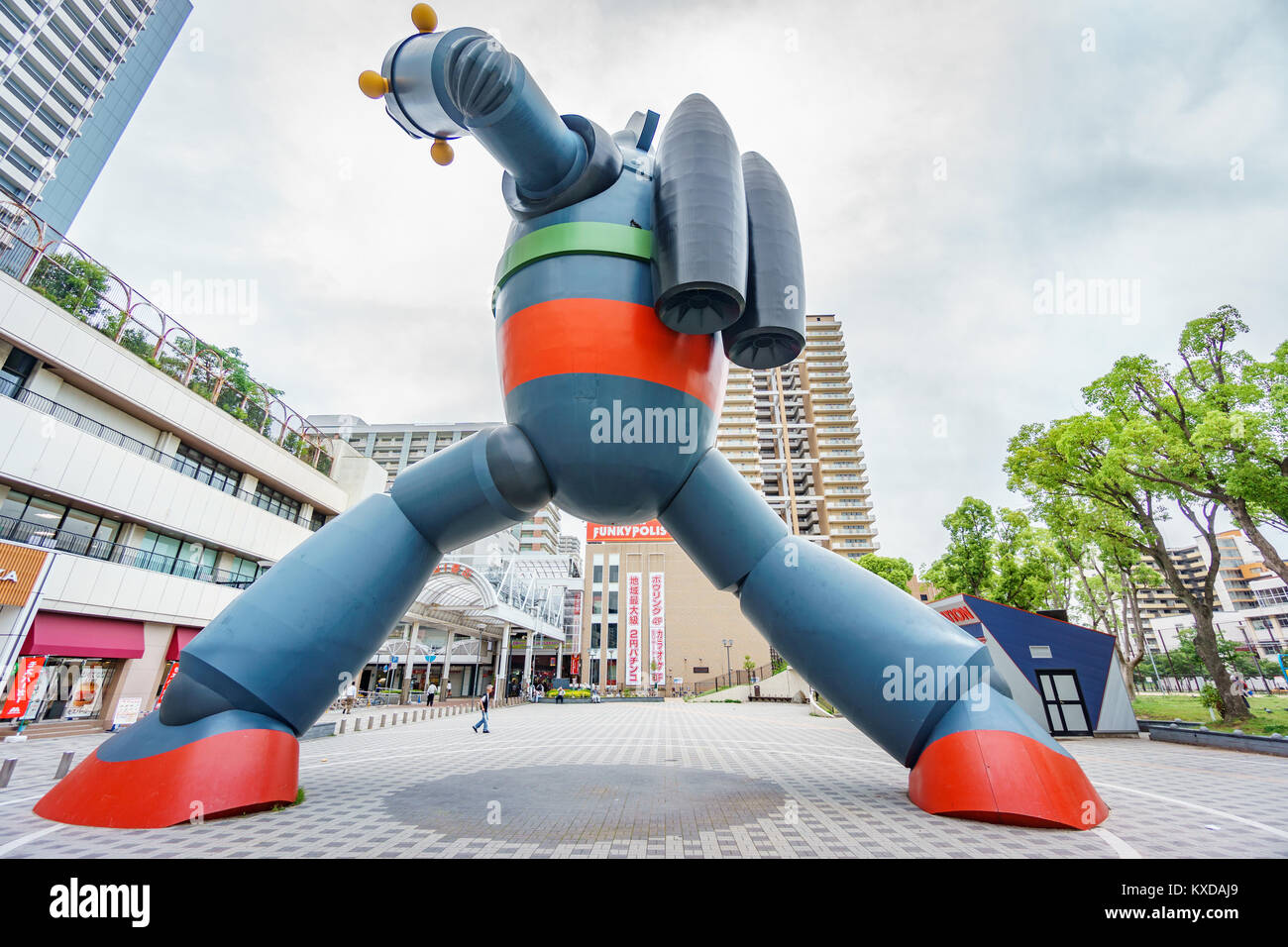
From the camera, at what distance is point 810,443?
6506cm

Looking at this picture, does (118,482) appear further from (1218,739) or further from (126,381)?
(1218,739)

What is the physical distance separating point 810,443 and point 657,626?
100 feet

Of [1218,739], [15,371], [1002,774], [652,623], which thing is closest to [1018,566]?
[1218,739]

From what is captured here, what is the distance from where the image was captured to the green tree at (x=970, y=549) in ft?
73.5

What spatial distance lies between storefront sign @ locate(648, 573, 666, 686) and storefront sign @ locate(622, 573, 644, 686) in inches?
29.4

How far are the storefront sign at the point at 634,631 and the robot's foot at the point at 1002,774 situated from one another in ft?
142

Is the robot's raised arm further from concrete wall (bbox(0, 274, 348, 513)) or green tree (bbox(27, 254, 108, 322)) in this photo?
green tree (bbox(27, 254, 108, 322))

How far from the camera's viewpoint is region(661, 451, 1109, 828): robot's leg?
14.6 feet

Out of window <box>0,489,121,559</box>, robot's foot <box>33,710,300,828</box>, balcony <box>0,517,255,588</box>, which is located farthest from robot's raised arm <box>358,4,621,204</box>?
window <box>0,489,121,559</box>

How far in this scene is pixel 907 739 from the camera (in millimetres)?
4934

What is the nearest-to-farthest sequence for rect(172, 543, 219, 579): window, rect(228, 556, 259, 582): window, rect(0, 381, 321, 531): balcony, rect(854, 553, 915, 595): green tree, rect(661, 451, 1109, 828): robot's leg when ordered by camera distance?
rect(661, 451, 1109, 828): robot's leg
rect(0, 381, 321, 531): balcony
rect(172, 543, 219, 579): window
rect(228, 556, 259, 582): window
rect(854, 553, 915, 595): green tree
